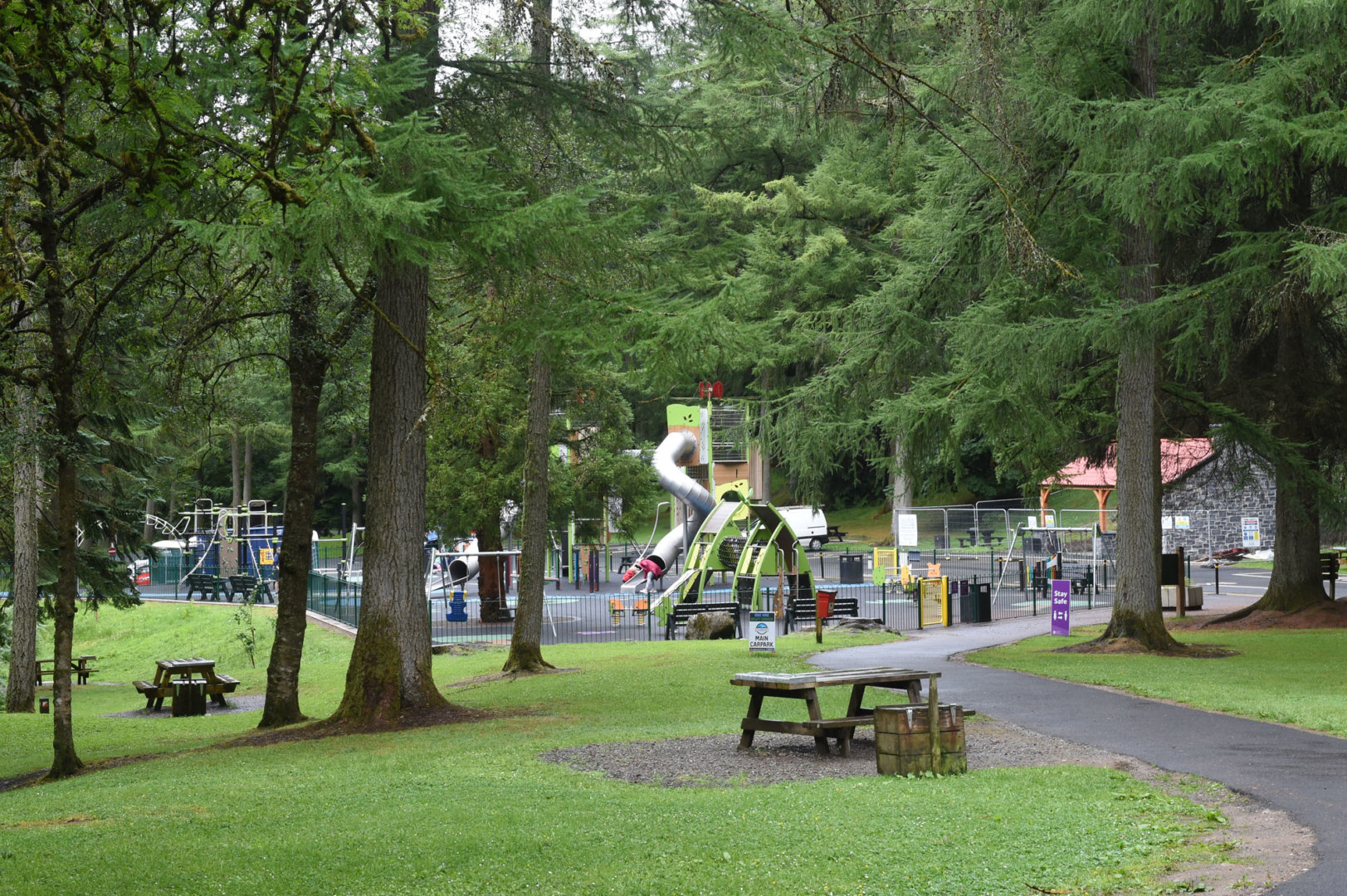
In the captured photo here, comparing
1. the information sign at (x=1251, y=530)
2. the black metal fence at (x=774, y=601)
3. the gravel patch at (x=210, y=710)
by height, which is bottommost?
the gravel patch at (x=210, y=710)

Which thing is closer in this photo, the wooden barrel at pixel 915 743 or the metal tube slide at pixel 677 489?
the wooden barrel at pixel 915 743

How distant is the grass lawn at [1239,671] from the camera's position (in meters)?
13.1

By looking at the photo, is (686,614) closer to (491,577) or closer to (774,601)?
(774,601)

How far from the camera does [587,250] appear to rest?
41.5 ft

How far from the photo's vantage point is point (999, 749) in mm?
10766

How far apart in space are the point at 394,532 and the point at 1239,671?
11.1m

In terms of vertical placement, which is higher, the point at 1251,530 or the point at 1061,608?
the point at 1251,530

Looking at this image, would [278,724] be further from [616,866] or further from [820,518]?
[820,518]

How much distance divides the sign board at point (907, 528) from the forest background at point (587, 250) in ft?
39.0

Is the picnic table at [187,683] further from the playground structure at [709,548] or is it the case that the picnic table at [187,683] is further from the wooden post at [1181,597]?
the wooden post at [1181,597]

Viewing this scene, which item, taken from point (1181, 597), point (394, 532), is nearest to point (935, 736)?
point (394, 532)

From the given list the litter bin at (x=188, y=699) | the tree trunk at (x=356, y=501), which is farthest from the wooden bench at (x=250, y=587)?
the tree trunk at (x=356, y=501)

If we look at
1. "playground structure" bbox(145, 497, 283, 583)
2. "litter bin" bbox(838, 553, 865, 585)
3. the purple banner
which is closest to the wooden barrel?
the purple banner

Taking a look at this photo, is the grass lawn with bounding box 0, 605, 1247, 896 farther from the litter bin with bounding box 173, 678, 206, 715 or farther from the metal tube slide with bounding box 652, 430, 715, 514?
the metal tube slide with bounding box 652, 430, 715, 514
